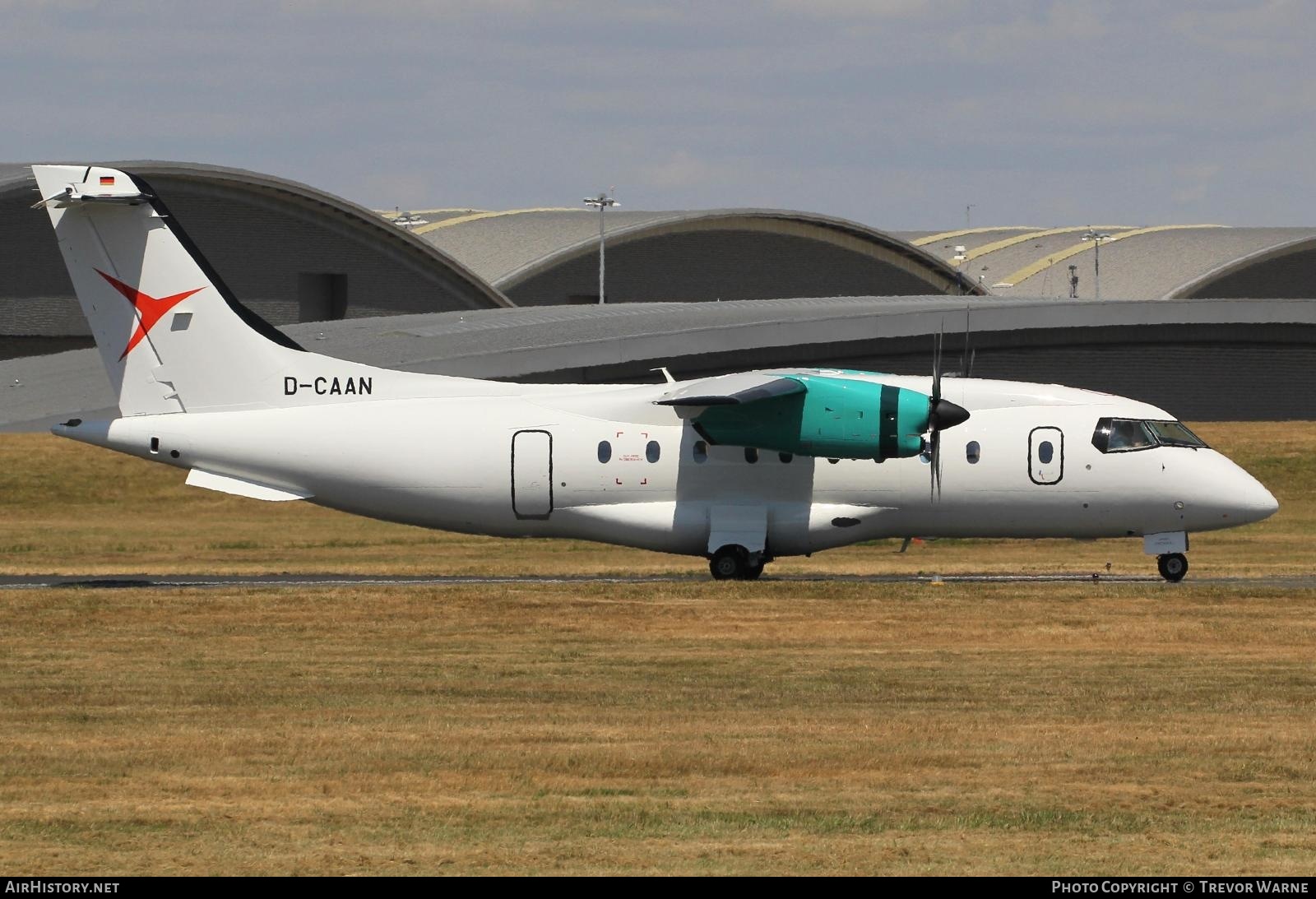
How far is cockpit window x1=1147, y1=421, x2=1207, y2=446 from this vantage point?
31016 millimetres

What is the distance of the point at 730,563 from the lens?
30.9 meters

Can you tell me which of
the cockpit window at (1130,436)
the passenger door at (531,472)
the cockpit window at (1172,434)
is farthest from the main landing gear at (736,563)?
the cockpit window at (1172,434)

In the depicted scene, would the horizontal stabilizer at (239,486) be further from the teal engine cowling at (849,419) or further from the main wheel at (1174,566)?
→ the main wheel at (1174,566)

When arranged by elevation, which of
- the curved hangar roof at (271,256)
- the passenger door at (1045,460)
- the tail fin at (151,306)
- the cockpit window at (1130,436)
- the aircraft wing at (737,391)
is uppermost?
the curved hangar roof at (271,256)

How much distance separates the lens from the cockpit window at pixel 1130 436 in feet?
101

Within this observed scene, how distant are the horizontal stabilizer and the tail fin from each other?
120cm

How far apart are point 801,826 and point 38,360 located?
5220 centimetres

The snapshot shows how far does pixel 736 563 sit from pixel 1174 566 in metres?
7.81

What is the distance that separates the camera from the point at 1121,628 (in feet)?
82.3

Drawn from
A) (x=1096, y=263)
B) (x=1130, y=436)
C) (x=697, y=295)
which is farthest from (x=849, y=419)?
(x=1096, y=263)

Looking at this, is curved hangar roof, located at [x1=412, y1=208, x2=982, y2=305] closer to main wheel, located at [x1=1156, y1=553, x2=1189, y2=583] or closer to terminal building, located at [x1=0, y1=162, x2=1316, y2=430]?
terminal building, located at [x1=0, y1=162, x2=1316, y2=430]

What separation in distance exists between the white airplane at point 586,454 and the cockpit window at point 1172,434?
4cm
